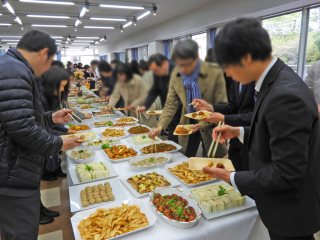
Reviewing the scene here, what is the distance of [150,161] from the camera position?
271cm

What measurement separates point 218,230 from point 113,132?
2.56 m

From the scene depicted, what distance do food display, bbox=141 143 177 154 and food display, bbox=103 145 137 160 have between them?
142 mm

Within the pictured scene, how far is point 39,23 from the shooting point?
1.14 meters

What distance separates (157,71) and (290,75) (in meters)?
0.71

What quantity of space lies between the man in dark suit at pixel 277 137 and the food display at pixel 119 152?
1.67 m

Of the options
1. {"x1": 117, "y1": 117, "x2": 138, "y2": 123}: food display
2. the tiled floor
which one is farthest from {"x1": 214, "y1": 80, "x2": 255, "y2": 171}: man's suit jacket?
the tiled floor

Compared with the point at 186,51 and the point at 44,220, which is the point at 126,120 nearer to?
the point at 44,220

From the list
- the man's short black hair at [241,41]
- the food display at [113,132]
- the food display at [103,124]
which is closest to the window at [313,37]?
the man's short black hair at [241,41]

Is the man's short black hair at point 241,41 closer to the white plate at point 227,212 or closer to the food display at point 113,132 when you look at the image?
the white plate at point 227,212

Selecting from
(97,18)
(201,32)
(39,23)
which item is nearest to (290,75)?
(201,32)

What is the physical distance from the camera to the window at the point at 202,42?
1.02 metres

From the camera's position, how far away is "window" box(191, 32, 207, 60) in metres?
1.02

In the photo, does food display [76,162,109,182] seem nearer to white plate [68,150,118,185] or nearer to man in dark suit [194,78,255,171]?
white plate [68,150,118,185]

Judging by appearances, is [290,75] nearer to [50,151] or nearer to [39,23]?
[39,23]
